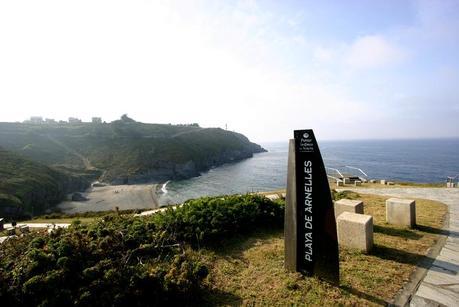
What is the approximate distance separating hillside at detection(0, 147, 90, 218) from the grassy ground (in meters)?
42.3

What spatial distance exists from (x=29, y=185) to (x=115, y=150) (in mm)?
37896

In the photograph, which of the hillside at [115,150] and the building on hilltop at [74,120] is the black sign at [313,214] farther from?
the building on hilltop at [74,120]

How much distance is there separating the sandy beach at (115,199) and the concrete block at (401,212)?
36062 millimetres

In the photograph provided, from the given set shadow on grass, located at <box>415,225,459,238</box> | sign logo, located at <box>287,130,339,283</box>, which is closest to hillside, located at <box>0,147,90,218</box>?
sign logo, located at <box>287,130,339,283</box>

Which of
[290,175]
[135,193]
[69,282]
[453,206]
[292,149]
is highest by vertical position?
[292,149]

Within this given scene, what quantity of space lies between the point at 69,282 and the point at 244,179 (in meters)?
59.6

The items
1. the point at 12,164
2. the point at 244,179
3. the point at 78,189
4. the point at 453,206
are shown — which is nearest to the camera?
the point at 453,206

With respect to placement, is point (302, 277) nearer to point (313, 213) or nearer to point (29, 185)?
point (313, 213)

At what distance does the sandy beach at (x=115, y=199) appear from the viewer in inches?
1666

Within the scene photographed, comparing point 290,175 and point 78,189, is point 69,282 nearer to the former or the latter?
point 290,175

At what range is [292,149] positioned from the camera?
505 centimetres

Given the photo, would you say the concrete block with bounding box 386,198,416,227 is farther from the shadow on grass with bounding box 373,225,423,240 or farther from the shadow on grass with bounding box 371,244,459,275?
the shadow on grass with bounding box 371,244,459,275

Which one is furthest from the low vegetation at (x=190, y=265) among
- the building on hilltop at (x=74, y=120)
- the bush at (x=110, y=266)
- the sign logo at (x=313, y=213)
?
the building on hilltop at (x=74, y=120)

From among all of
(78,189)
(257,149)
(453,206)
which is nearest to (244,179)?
(78,189)
